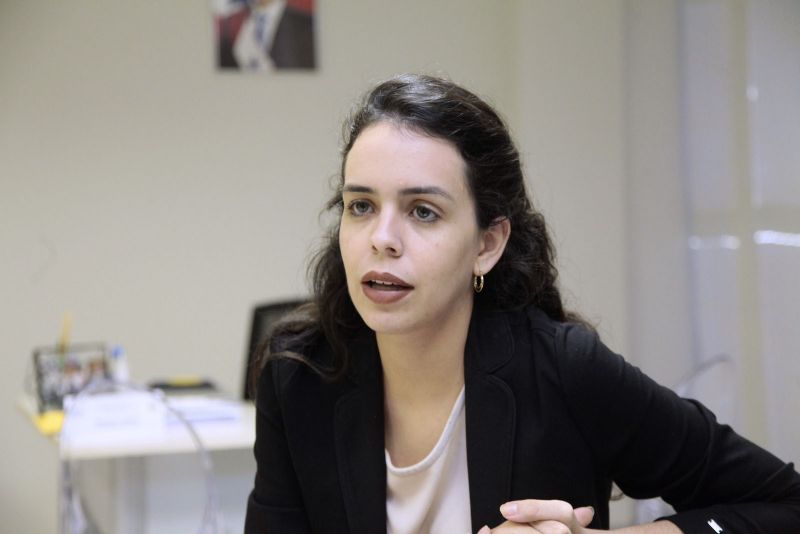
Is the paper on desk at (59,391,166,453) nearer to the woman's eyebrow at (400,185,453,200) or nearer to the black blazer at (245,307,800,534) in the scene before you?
the black blazer at (245,307,800,534)

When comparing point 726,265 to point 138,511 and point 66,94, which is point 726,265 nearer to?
point 138,511

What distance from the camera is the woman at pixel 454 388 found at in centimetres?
146

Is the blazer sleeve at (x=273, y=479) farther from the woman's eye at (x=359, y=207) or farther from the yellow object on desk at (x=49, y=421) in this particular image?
the yellow object on desk at (x=49, y=421)

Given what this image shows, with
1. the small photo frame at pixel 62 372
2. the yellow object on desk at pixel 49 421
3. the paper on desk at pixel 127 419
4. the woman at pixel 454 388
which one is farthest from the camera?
the small photo frame at pixel 62 372

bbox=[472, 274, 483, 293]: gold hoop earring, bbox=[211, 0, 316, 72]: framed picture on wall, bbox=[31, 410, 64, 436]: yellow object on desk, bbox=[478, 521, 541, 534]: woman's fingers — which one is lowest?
bbox=[31, 410, 64, 436]: yellow object on desk

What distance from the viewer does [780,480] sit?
1.53m

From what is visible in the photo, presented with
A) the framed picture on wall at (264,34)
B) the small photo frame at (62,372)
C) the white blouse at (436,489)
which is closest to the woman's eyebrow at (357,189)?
the white blouse at (436,489)

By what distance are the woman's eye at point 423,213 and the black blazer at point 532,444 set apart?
9.3 inches

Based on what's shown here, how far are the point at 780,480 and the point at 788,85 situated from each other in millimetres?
2188

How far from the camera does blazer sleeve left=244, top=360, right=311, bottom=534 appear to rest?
1.61 meters

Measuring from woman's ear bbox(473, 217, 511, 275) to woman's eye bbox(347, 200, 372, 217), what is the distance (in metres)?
0.19

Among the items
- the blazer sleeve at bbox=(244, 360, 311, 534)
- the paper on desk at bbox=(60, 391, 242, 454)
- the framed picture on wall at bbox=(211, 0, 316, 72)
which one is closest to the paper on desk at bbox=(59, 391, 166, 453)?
the paper on desk at bbox=(60, 391, 242, 454)

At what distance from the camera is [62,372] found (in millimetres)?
3643

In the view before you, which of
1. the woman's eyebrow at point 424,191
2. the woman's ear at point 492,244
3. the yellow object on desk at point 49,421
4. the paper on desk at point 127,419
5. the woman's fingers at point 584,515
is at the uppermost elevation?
the woman's eyebrow at point 424,191
